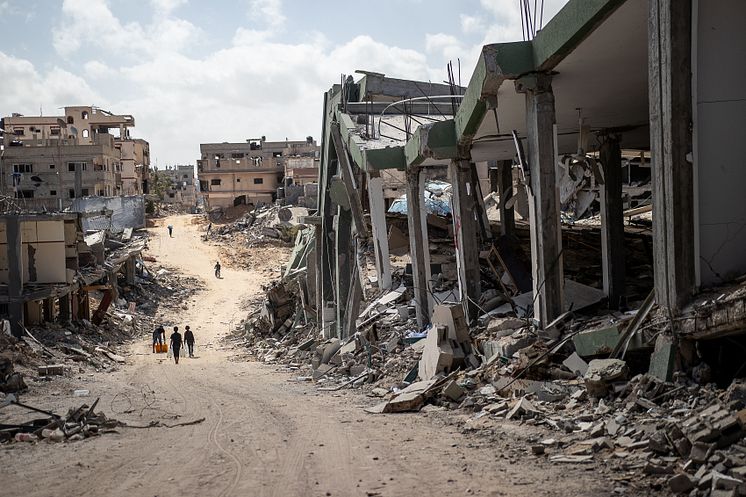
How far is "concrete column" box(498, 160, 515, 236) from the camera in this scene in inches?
734

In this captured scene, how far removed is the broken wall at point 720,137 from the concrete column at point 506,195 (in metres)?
11.1

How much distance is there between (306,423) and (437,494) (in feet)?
13.1

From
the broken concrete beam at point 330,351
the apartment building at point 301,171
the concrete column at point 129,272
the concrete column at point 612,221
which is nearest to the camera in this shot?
the concrete column at point 612,221

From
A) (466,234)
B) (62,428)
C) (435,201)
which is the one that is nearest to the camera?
(62,428)

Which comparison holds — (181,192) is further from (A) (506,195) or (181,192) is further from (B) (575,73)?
(B) (575,73)

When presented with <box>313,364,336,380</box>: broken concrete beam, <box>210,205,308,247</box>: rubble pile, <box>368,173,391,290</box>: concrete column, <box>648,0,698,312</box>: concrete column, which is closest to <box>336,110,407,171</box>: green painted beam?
<box>368,173,391,290</box>: concrete column

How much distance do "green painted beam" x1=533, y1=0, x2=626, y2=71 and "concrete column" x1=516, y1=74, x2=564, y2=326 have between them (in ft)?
1.29

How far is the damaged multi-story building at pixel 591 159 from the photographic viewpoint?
274 inches

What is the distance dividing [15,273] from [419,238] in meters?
13.6

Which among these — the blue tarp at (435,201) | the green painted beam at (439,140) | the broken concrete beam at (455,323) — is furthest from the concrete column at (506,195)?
the broken concrete beam at (455,323)

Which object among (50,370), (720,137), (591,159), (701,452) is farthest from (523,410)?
(50,370)

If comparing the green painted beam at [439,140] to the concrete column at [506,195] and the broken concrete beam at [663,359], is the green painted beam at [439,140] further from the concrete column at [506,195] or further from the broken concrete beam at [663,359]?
the broken concrete beam at [663,359]

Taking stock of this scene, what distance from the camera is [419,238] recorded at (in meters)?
16.7

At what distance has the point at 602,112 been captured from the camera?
1295 cm
